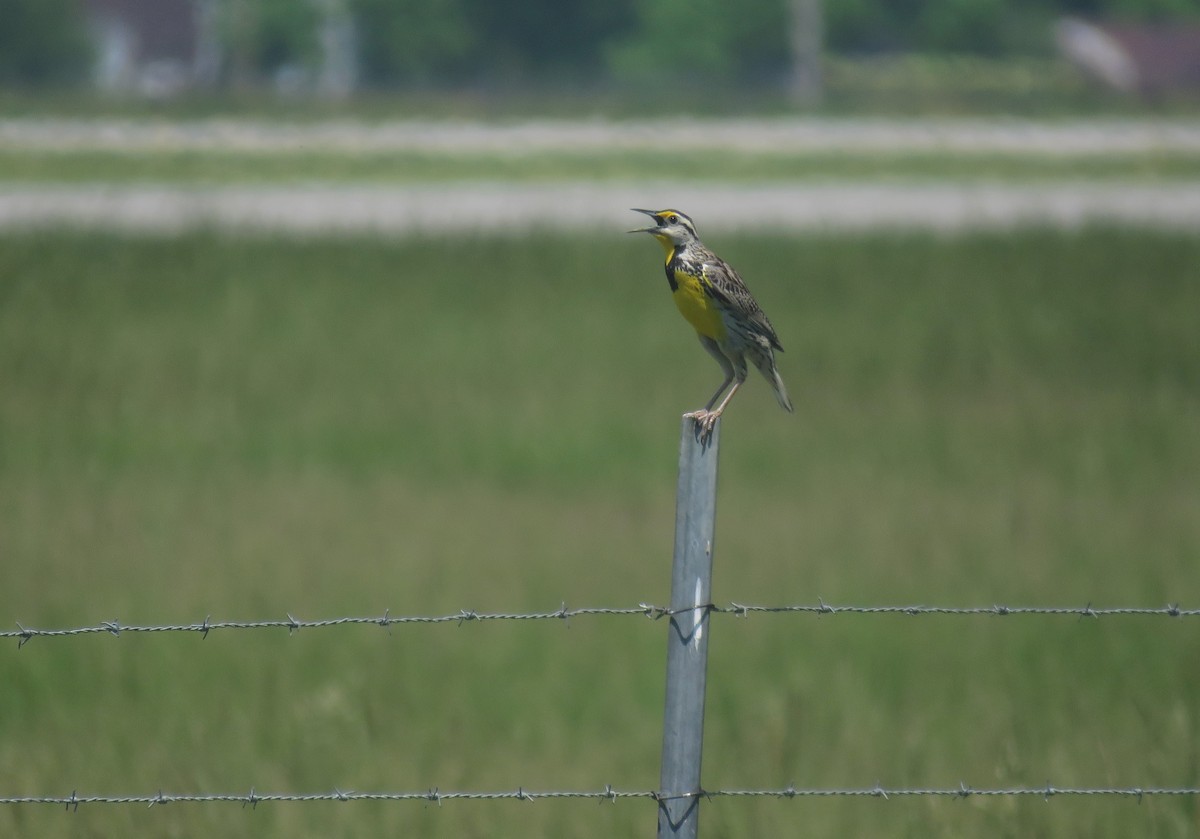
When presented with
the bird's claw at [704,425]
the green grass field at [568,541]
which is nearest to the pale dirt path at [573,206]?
the green grass field at [568,541]

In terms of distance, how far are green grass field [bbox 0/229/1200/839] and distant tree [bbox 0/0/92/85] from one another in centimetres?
4104

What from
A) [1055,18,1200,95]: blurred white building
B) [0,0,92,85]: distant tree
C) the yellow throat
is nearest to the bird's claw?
the yellow throat

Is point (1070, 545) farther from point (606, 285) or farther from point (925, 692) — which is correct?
point (606, 285)

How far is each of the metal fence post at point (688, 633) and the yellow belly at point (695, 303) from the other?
3.04 feet

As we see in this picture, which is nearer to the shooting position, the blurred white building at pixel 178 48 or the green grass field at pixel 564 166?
the green grass field at pixel 564 166

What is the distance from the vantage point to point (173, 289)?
17.7 meters

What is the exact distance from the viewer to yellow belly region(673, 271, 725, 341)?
4637mm

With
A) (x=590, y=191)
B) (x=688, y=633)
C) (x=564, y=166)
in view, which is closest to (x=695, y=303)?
(x=688, y=633)

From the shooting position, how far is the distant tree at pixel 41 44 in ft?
185

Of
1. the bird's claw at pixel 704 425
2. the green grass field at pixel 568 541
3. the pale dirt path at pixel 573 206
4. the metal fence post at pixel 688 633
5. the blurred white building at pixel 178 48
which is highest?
the bird's claw at pixel 704 425

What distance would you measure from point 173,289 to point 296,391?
4.57 metres

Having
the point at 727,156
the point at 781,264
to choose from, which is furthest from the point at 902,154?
the point at 781,264

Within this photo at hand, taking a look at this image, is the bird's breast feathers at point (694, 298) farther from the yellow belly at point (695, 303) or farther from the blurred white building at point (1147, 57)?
the blurred white building at point (1147, 57)

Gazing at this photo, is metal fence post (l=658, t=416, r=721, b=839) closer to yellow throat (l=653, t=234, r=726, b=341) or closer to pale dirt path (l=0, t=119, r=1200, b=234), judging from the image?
yellow throat (l=653, t=234, r=726, b=341)
